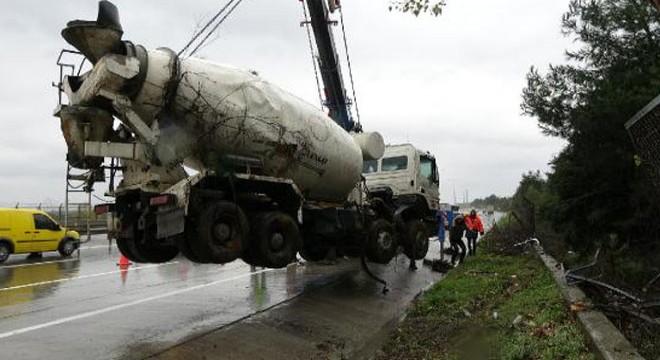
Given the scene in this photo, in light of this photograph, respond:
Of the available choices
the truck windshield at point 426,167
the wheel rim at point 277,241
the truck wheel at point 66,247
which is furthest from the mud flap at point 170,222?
the truck wheel at point 66,247

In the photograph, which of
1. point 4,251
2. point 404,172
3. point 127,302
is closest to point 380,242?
point 404,172

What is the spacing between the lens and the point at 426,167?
1499 centimetres

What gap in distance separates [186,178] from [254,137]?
3.43ft

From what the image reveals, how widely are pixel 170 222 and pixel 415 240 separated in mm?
6762

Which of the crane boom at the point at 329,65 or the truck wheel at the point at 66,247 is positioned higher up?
the crane boom at the point at 329,65

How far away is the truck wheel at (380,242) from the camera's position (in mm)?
11156

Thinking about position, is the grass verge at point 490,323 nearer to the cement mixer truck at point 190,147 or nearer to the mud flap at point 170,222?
the cement mixer truck at point 190,147

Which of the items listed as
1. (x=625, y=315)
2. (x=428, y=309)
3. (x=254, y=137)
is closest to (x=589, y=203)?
(x=428, y=309)

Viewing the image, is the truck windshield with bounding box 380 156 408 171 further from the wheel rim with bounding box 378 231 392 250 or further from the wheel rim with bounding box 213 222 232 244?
the wheel rim with bounding box 213 222 232 244

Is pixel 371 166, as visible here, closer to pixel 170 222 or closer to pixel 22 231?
pixel 170 222

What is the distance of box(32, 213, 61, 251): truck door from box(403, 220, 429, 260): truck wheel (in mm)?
12235

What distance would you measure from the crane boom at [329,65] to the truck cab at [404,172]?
1663 millimetres

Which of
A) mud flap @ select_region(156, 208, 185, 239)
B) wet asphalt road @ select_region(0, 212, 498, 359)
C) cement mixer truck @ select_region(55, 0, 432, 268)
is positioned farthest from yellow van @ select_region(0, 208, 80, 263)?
mud flap @ select_region(156, 208, 185, 239)

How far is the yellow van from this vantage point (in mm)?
18391
